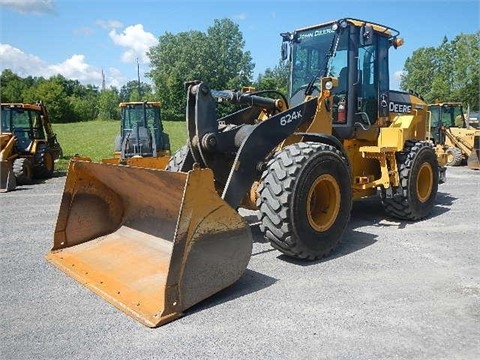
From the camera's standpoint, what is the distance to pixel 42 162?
12125mm

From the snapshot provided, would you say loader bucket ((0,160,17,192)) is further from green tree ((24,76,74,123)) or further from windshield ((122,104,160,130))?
green tree ((24,76,74,123))

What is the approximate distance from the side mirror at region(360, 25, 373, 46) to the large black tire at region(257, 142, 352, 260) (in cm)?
183

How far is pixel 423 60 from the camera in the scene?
52.6 m

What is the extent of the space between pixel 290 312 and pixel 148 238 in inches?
72.9

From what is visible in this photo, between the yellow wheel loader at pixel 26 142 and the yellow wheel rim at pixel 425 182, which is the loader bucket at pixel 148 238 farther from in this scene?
the yellow wheel loader at pixel 26 142

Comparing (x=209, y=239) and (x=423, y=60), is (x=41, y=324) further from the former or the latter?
(x=423, y=60)

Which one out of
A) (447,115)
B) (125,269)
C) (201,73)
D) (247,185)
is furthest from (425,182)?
(201,73)

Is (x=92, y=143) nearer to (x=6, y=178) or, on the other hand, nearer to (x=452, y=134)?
(x=6, y=178)

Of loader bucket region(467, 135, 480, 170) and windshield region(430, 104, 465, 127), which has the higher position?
windshield region(430, 104, 465, 127)

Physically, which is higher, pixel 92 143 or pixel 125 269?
pixel 92 143

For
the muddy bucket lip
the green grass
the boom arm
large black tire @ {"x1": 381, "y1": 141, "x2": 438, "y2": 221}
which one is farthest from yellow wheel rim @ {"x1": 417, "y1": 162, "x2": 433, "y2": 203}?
the green grass

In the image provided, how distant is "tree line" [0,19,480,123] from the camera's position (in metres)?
47.0

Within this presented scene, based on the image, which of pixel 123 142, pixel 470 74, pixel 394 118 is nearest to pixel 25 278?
pixel 394 118

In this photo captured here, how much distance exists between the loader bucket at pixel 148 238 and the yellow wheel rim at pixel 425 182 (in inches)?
158
